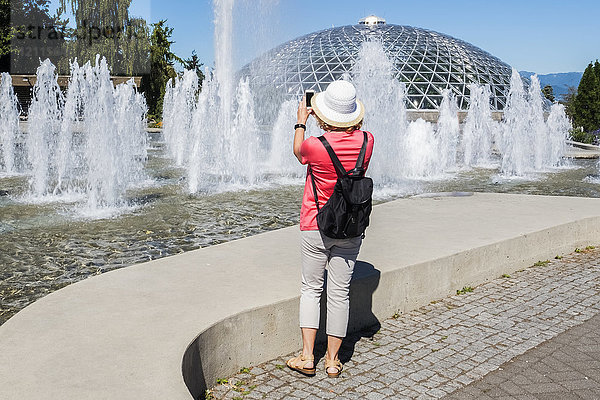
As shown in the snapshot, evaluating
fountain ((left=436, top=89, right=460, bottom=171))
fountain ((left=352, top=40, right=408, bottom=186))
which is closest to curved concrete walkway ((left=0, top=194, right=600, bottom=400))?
fountain ((left=352, top=40, right=408, bottom=186))

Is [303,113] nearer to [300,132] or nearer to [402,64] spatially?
[300,132]

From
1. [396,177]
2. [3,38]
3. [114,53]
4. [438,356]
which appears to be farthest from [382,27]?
[438,356]

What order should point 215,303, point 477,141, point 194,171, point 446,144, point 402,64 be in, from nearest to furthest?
point 215,303
point 194,171
point 446,144
point 477,141
point 402,64

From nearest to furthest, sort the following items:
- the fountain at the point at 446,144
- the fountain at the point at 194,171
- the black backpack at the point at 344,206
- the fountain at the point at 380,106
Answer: the black backpack at the point at 344,206, the fountain at the point at 194,171, the fountain at the point at 380,106, the fountain at the point at 446,144

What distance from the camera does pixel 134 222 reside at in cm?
754

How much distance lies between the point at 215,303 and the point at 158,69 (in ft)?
120

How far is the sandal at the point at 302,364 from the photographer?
11.4ft

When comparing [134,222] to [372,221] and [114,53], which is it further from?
[114,53]

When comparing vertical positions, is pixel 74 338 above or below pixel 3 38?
below

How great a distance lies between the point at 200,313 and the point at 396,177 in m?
10.2

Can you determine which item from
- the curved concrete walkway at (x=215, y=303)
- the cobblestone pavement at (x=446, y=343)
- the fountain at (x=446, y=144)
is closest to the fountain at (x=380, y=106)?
the fountain at (x=446, y=144)

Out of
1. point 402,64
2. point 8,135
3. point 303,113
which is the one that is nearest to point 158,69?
point 402,64

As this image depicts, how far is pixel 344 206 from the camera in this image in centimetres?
331

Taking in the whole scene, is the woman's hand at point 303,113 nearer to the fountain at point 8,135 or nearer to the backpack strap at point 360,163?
the backpack strap at point 360,163
